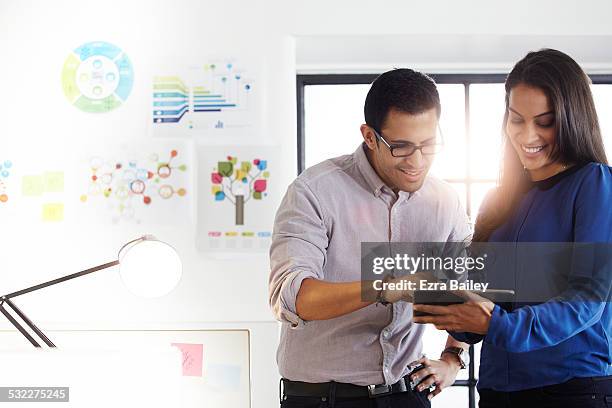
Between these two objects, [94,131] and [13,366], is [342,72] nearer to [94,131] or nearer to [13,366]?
[94,131]

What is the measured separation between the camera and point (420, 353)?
1566 mm

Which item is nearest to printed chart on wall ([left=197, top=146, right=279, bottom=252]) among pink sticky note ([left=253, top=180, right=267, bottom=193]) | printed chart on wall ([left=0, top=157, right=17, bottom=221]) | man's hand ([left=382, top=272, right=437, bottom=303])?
pink sticky note ([left=253, top=180, right=267, bottom=193])

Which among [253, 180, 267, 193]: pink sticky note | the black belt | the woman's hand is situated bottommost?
the black belt

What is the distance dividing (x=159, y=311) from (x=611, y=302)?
5.48 ft

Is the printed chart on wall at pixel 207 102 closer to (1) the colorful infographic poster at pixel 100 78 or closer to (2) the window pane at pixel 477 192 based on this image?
(1) the colorful infographic poster at pixel 100 78

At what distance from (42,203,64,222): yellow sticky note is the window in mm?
965

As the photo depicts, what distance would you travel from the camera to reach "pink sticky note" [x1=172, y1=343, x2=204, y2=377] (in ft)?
8.41

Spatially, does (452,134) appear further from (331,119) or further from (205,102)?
(205,102)

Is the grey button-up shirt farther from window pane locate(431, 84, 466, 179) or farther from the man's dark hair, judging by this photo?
window pane locate(431, 84, 466, 179)

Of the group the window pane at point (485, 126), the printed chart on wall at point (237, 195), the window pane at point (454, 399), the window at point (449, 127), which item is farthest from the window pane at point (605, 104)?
the printed chart on wall at point (237, 195)

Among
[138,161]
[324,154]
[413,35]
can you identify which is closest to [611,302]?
[413,35]

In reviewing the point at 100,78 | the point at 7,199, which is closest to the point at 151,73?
the point at 100,78

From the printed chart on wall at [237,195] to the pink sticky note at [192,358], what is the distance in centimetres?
33

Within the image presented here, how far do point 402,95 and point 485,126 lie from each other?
5.63ft
